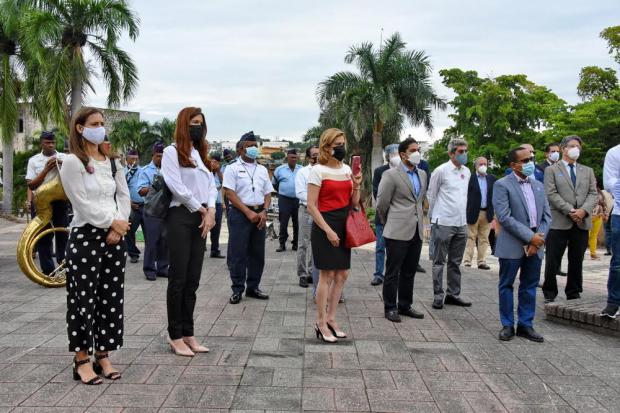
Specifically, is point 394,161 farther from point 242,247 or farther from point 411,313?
point 242,247

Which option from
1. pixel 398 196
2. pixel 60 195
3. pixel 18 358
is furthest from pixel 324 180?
pixel 60 195

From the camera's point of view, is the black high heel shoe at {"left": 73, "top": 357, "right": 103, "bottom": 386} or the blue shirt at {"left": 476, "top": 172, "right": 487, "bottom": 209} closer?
the black high heel shoe at {"left": 73, "top": 357, "right": 103, "bottom": 386}

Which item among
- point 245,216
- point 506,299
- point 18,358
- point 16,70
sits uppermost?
point 16,70

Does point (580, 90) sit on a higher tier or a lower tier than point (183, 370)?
higher

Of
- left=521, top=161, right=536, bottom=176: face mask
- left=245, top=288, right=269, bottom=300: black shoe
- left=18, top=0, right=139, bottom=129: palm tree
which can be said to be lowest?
left=245, top=288, right=269, bottom=300: black shoe

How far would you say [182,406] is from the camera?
3.41 metres

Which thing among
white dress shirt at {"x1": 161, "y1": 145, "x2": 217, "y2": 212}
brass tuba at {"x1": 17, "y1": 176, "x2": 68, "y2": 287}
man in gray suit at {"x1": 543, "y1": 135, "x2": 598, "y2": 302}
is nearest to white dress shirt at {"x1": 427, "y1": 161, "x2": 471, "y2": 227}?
man in gray suit at {"x1": 543, "y1": 135, "x2": 598, "y2": 302}

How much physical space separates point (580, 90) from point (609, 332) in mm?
34226

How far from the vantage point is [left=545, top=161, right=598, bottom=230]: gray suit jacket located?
6.34 meters

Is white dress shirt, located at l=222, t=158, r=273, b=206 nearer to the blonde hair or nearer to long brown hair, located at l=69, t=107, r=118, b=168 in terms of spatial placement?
the blonde hair

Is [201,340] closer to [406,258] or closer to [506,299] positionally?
[406,258]

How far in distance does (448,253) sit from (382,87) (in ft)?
83.3

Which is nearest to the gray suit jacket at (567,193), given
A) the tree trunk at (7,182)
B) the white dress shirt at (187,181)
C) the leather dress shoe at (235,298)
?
the leather dress shoe at (235,298)

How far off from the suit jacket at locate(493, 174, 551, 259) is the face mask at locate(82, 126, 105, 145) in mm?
3438
